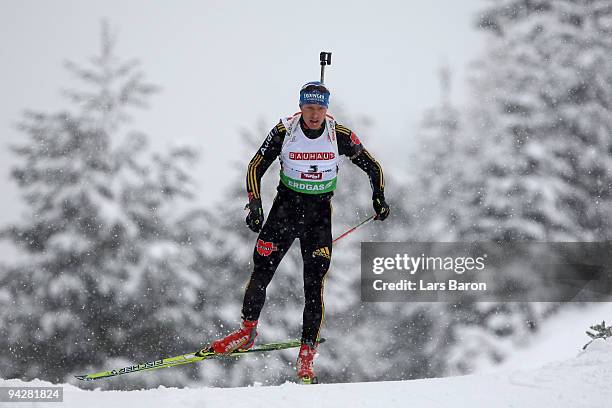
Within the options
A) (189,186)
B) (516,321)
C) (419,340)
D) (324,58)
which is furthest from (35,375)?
(324,58)

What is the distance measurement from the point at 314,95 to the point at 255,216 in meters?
1.32

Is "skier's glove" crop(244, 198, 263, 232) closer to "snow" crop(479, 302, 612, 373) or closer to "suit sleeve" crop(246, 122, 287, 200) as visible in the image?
"suit sleeve" crop(246, 122, 287, 200)

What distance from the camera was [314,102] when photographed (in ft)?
21.6

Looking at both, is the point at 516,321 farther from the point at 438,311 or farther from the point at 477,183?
the point at 477,183

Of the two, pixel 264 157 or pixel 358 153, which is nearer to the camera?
pixel 264 157

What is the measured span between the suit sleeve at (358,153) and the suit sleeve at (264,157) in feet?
2.01

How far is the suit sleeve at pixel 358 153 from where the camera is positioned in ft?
22.9

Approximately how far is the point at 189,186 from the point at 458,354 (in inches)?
367

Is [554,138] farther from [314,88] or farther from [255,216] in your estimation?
[255,216]

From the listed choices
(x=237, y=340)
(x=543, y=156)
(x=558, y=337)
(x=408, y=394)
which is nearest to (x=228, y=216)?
(x=543, y=156)

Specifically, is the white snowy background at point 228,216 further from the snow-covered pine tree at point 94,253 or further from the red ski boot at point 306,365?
the red ski boot at point 306,365

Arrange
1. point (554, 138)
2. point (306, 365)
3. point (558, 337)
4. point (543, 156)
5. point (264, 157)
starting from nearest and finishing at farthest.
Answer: point (306, 365) → point (264, 157) → point (558, 337) → point (543, 156) → point (554, 138)

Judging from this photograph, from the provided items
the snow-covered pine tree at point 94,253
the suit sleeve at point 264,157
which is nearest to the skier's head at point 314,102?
the suit sleeve at point 264,157

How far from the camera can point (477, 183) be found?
20031 mm
